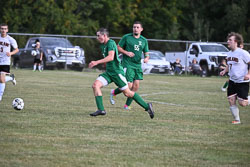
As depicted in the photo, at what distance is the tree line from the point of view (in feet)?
138

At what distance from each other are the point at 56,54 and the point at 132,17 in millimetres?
18029

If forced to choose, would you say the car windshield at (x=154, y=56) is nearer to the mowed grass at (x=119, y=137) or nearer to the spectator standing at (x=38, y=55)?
the spectator standing at (x=38, y=55)

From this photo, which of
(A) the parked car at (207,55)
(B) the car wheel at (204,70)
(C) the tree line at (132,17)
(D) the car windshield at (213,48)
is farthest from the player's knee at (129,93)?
(C) the tree line at (132,17)

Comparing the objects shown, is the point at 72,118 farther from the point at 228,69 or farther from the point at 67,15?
the point at 67,15

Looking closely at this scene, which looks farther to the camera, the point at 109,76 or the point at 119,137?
the point at 109,76

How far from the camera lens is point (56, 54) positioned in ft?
97.1

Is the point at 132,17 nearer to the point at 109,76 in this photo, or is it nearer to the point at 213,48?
the point at 213,48

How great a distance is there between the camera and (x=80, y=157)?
230 inches

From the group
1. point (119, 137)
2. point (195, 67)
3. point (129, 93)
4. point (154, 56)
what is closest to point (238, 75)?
point (129, 93)

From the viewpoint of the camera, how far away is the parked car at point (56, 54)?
29609 millimetres

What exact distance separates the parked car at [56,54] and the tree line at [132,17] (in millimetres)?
11059

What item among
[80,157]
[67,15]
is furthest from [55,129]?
[67,15]

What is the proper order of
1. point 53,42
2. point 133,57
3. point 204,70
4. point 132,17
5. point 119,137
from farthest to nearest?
point 132,17, point 53,42, point 204,70, point 133,57, point 119,137

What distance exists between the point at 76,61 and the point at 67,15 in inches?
513
